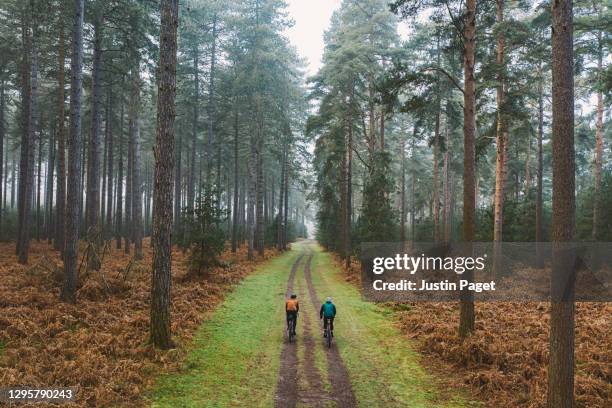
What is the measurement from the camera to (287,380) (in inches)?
379

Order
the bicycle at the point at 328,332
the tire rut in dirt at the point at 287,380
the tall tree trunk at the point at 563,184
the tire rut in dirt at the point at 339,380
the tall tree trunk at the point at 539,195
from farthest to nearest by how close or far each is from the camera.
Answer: the tall tree trunk at the point at 539,195 < the bicycle at the point at 328,332 < the tire rut in dirt at the point at 339,380 < the tire rut in dirt at the point at 287,380 < the tall tree trunk at the point at 563,184

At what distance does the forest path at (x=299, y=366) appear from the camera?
8664 millimetres

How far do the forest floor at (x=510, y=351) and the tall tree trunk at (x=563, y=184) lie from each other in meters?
2.28

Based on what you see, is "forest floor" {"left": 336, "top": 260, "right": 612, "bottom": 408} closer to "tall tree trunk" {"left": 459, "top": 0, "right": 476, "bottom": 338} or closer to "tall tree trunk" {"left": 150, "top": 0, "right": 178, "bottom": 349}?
"tall tree trunk" {"left": 459, "top": 0, "right": 476, "bottom": 338}

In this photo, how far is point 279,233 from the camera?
4338 centimetres

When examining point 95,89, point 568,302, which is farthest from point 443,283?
point 95,89

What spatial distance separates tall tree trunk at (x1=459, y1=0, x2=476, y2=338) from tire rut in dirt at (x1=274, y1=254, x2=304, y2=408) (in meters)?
5.15

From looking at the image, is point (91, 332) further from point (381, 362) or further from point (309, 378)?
→ point (381, 362)

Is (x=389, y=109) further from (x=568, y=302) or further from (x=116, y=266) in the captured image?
(x=116, y=266)

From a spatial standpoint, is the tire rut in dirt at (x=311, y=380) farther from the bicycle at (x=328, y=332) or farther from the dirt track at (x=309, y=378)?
the bicycle at (x=328, y=332)

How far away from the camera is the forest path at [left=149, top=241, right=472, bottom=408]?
8.66 m

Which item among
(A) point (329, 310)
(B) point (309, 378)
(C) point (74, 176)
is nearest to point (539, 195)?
(A) point (329, 310)

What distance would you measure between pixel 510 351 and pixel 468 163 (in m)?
5.27

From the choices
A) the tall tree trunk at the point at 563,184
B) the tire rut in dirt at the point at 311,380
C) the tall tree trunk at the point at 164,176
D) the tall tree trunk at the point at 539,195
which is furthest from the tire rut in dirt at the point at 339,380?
the tall tree trunk at the point at 539,195
